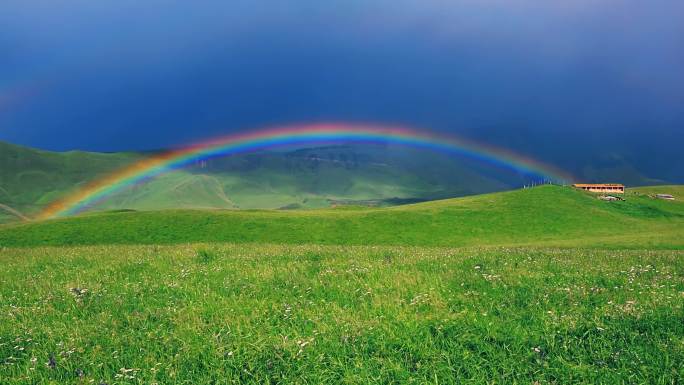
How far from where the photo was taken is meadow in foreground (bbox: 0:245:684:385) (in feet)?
23.1

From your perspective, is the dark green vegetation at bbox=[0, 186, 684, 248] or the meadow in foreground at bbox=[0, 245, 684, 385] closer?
the meadow in foreground at bbox=[0, 245, 684, 385]

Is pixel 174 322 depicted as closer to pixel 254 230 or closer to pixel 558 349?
pixel 558 349

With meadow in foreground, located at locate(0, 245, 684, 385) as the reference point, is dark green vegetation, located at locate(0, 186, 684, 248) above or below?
below

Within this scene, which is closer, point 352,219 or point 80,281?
point 80,281

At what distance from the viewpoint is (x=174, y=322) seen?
29.8 feet

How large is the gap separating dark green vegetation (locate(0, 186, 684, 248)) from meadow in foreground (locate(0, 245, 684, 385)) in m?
50.8

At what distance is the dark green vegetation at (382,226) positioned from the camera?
6525cm

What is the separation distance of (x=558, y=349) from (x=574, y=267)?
704 cm

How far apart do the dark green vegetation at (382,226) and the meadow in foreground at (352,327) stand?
50.8 meters

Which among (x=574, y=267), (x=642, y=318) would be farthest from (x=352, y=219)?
(x=642, y=318)

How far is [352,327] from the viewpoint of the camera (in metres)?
8.37

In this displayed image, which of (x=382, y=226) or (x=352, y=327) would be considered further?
(x=382, y=226)

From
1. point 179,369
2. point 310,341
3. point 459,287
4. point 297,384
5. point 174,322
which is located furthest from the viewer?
point 459,287

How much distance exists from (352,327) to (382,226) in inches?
2544
